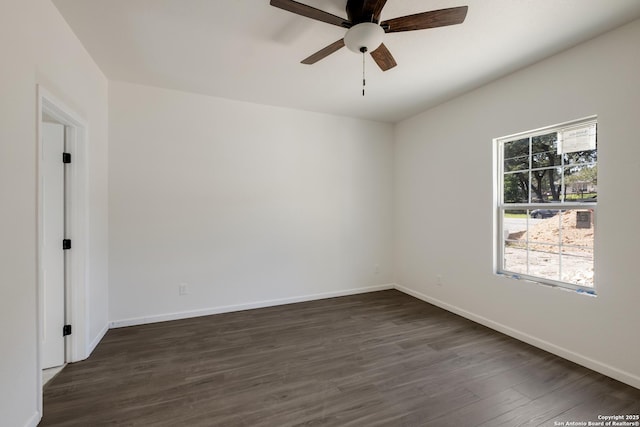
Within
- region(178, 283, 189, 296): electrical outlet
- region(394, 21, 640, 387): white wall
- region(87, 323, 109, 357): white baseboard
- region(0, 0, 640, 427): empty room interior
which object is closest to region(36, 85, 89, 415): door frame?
region(0, 0, 640, 427): empty room interior

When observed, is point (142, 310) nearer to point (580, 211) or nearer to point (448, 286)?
point (448, 286)

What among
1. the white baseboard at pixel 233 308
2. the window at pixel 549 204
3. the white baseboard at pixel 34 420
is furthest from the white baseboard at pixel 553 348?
the white baseboard at pixel 34 420

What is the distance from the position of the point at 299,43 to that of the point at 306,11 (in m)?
0.76

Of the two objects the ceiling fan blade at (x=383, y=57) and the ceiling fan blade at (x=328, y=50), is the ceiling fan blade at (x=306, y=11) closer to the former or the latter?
the ceiling fan blade at (x=328, y=50)

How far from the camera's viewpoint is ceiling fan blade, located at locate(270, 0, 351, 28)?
1.59m

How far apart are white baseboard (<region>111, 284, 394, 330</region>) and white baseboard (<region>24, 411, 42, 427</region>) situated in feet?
4.99

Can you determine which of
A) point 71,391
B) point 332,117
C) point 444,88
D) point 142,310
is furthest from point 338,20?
point 142,310

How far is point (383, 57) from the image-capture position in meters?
2.11

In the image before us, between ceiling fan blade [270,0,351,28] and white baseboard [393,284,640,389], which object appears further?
white baseboard [393,284,640,389]

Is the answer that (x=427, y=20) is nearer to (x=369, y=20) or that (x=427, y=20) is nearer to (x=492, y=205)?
(x=369, y=20)

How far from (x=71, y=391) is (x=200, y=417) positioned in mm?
1084

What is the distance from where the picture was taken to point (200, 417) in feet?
5.82

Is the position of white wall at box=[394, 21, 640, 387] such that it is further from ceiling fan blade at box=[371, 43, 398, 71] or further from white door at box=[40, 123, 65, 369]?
white door at box=[40, 123, 65, 369]

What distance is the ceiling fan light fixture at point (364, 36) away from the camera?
5.84 ft
